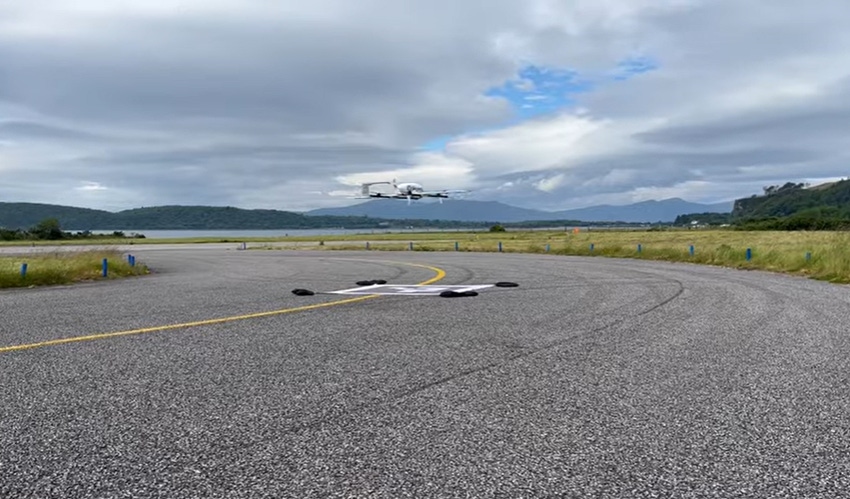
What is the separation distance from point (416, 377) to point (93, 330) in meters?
5.19

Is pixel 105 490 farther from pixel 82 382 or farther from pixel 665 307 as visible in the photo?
pixel 665 307

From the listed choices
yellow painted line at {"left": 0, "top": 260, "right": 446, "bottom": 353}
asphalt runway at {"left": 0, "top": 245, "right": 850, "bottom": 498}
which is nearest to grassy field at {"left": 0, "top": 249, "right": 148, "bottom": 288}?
asphalt runway at {"left": 0, "top": 245, "right": 850, "bottom": 498}

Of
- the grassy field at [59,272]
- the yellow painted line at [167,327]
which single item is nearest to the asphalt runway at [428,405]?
the yellow painted line at [167,327]

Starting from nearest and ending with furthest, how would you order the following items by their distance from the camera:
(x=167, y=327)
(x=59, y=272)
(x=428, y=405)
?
1. (x=428, y=405)
2. (x=167, y=327)
3. (x=59, y=272)

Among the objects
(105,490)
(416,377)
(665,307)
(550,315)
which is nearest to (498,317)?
(550,315)

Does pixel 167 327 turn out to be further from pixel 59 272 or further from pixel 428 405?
pixel 59 272

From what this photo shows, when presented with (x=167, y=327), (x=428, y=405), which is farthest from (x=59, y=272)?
(x=428, y=405)

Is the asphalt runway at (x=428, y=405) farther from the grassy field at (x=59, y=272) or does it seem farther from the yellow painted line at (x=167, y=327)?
the grassy field at (x=59, y=272)

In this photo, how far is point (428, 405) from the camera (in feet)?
16.0

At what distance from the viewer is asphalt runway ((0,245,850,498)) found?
346 cm

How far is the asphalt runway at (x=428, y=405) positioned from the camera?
3.46m

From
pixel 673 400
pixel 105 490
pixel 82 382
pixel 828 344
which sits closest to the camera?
pixel 105 490

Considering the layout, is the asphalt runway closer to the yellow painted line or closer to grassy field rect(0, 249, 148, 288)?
the yellow painted line

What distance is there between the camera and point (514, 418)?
14.9 feet
